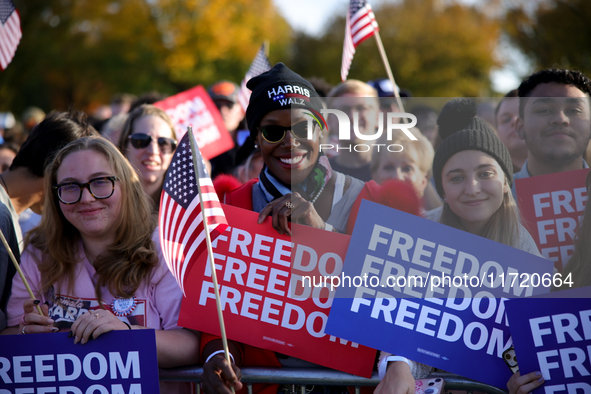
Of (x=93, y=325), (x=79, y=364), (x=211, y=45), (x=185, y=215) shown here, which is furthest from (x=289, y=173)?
(x=211, y=45)

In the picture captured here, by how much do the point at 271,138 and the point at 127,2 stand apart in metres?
34.1

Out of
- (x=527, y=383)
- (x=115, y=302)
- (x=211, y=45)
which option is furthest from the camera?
(x=211, y=45)

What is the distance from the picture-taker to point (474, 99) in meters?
3.41

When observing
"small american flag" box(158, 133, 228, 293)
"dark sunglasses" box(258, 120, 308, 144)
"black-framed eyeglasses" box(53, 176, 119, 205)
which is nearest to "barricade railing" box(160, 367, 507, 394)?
"small american flag" box(158, 133, 228, 293)

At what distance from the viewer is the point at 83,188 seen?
3061 millimetres

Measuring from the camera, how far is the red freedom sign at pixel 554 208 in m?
2.95

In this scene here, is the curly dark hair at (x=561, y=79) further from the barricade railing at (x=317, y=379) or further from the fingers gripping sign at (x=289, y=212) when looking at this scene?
the barricade railing at (x=317, y=379)

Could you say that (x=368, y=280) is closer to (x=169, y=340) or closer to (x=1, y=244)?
(x=169, y=340)

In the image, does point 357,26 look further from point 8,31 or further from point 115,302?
point 115,302

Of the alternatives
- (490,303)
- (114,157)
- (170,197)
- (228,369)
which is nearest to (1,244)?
(114,157)

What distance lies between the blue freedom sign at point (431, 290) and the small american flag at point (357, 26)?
2670 millimetres

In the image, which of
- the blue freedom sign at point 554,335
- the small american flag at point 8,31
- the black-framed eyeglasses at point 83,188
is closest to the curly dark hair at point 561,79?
the blue freedom sign at point 554,335

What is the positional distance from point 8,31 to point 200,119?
1.96 metres

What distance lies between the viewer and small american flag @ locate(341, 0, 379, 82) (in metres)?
5.25
